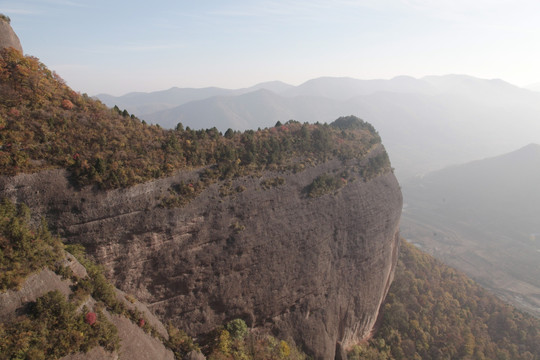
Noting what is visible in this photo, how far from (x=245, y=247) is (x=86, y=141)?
15.0m

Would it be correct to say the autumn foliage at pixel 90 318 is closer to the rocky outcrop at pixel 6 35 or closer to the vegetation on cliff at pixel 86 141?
the vegetation on cliff at pixel 86 141

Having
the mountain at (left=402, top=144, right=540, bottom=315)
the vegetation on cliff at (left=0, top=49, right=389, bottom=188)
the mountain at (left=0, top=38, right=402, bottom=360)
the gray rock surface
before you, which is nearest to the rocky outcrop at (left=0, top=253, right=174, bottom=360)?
the mountain at (left=0, top=38, right=402, bottom=360)

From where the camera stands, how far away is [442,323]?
38750 mm

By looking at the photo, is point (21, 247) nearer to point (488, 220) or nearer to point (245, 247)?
point (245, 247)

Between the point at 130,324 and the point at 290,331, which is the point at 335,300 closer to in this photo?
the point at 290,331

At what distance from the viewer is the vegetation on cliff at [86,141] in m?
17.3

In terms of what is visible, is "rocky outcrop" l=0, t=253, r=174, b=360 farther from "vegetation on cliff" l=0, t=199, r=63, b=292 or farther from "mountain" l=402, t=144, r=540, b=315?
"mountain" l=402, t=144, r=540, b=315

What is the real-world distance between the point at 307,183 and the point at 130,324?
1983cm

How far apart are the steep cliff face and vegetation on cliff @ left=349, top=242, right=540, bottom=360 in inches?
173

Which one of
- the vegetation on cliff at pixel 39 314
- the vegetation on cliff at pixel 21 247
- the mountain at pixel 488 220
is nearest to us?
the vegetation on cliff at pixel 39 314

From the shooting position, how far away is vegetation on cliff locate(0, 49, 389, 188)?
1730 centimetres

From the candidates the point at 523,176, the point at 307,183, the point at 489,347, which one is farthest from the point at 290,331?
the point at 523,176

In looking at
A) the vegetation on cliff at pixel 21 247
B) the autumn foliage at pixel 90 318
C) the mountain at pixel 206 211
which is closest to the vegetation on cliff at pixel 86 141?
the mountain at pixel 206 211

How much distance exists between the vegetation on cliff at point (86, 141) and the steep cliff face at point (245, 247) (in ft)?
3.44
